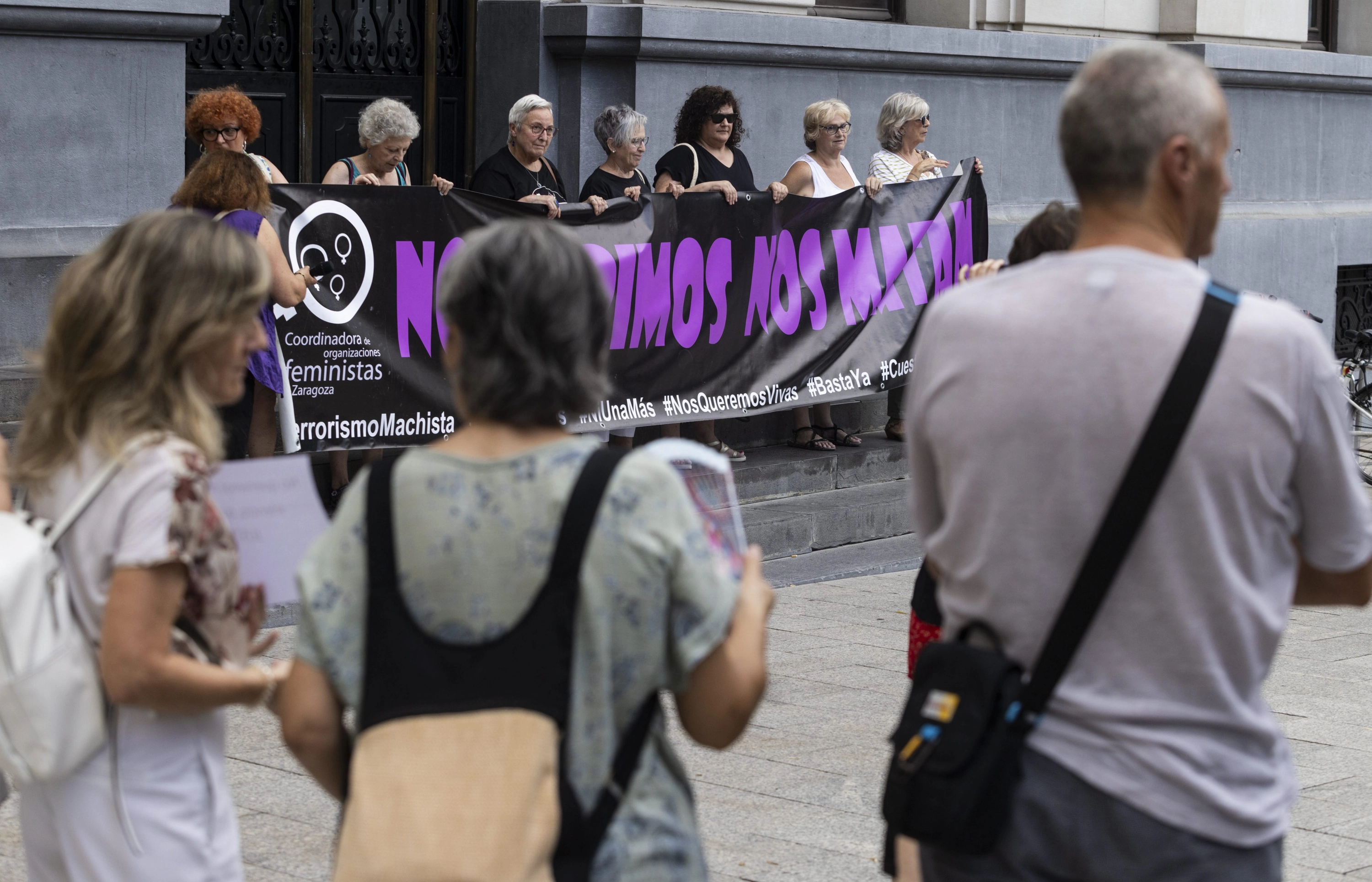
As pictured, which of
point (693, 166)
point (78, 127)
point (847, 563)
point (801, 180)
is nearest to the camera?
point (78, 127)

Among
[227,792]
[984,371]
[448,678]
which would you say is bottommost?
[227,792]

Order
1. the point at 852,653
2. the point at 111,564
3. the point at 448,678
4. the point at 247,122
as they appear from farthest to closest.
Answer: the point at 247,122
the point at 852,653
the point at 111,564
the point at 448,678

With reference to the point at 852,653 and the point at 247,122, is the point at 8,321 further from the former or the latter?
the point at 852,653

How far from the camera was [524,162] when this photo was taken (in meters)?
9.13

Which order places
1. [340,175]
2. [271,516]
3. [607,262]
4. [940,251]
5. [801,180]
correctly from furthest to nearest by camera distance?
[940,251] < [801,180] < [607,262] < [340,175] < [271,516]

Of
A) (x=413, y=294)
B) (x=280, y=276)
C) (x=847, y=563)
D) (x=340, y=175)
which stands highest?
(x=340, y=175)

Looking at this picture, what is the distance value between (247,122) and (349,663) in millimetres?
6069

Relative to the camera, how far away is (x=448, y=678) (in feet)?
7.36

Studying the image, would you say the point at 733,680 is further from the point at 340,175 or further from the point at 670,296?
the point at 670,296

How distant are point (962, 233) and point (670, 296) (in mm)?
2471

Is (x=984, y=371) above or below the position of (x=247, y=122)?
below

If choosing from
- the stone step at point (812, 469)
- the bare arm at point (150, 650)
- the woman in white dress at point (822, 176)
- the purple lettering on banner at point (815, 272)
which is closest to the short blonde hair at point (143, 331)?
the bare arm at point (150, 650)

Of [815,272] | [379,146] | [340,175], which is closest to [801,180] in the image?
[815,272]

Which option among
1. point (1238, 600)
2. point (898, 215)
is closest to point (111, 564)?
point (1238, 600)
